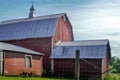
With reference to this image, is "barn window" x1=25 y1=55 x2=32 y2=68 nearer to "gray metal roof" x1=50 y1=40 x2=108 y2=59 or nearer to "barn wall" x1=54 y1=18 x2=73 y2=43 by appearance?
"gray metal roof" x1=50 y1=40 x2=108 y2=59

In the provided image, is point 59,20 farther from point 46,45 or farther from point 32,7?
point 32,7

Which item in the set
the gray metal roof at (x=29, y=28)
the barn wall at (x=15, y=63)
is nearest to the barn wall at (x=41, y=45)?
the gray metal roof at (x=29, y=28)

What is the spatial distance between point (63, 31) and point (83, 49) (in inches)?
296

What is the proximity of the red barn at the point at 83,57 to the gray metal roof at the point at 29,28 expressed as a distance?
10.1 feet

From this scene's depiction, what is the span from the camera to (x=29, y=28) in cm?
3984

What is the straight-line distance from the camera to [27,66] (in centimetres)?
3119

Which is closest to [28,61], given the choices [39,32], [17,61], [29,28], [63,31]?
[17,61]

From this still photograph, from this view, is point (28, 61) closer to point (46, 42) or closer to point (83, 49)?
point (46, 42)

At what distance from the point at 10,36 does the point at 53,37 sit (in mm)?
7846

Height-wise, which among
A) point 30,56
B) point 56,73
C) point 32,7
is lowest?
point 56,73

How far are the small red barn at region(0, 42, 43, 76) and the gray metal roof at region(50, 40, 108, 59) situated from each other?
2967 millimetres

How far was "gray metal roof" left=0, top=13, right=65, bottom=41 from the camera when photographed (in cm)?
3790

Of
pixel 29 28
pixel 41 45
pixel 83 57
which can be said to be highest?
pixel 29 28

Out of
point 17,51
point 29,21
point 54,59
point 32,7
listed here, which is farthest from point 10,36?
point 17,51
